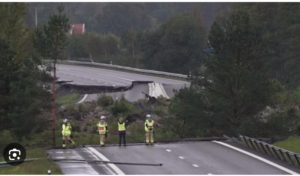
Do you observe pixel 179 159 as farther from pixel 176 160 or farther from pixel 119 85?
pixel 119 85

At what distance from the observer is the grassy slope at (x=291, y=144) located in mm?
32875

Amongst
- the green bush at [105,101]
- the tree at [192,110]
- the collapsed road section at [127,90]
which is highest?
the collapsed road section at [127,90]

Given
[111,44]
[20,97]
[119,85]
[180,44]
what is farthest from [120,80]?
[111,44]

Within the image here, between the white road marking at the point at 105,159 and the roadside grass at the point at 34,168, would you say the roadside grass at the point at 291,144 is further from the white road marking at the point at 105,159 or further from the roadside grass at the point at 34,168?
the roadside grass at the point at 34,168

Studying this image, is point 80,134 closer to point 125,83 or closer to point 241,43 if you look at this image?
point 241,43

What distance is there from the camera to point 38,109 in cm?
3591

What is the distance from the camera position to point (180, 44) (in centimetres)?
8125

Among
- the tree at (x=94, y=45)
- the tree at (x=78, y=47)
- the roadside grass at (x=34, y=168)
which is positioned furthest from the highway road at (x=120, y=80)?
the roadside grass at (x=34, y=168)

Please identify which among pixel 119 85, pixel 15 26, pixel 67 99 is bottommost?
pixel 67 99

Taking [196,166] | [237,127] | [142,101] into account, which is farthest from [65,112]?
[196,166]

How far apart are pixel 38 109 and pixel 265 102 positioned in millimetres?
11737

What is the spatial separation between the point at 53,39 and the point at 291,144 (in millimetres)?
13218

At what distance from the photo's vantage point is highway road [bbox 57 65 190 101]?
57.3 m

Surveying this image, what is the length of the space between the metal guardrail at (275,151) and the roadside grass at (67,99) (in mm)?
25916
